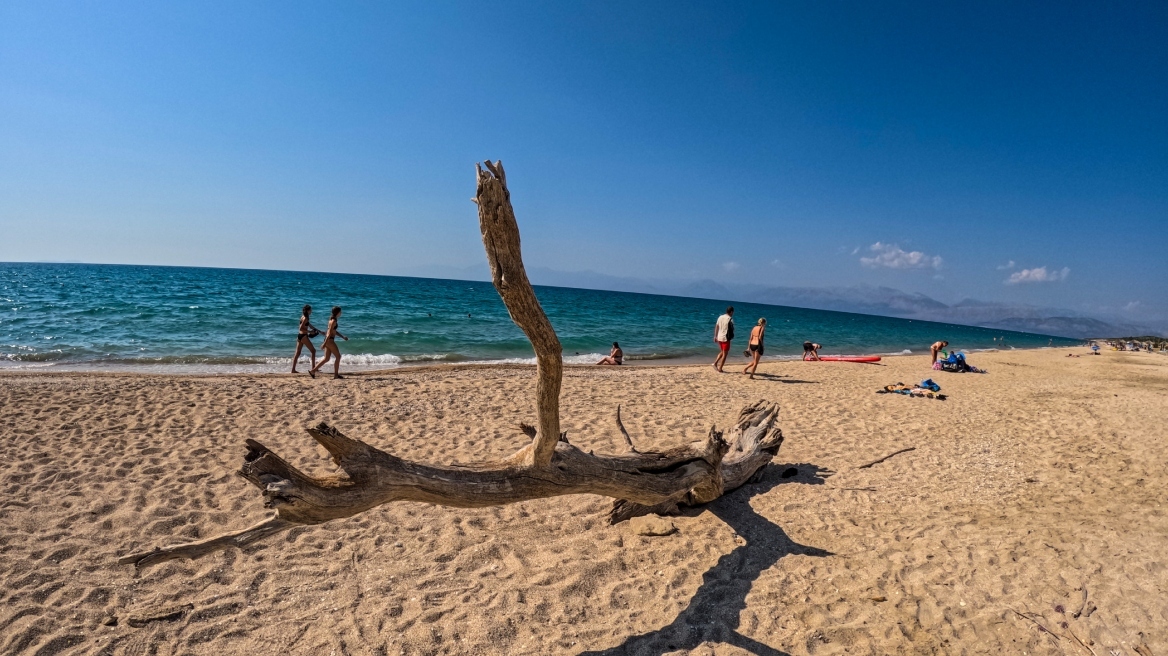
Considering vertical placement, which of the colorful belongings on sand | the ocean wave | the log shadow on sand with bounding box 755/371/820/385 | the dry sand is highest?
the colorful belongings on sand

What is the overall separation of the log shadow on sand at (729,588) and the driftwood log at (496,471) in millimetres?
691

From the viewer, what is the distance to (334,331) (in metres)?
11.9

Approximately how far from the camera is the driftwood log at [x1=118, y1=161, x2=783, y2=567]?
8.09 feet

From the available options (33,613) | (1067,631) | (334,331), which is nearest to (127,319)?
(334,331)

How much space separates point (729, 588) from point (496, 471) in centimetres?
210

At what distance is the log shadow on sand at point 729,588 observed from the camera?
338 centimetres

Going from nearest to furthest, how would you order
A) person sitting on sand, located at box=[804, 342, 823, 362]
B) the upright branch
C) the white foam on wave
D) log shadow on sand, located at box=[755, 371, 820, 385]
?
1. the upright branch
2. log shadow on sand, located at box=[755, 371, 820, 385]
3. the white foam on wave
4. person sitting on sand, located at box=[804, 342, 823, 362]

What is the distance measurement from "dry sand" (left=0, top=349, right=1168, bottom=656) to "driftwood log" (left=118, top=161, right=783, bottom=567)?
0.81 meters

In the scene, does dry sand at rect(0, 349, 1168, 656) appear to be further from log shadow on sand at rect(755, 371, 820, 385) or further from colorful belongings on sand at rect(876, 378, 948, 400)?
log shadow on sand at rect(755, 371, 820, 385)

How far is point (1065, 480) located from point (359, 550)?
7.99 m

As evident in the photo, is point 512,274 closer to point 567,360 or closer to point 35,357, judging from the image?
point 567,360

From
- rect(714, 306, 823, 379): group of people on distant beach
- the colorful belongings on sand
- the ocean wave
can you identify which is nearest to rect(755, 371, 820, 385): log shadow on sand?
rect(714, 306, 823, 379): group of people on distant beach

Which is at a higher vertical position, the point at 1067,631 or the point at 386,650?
the point at 1067,631

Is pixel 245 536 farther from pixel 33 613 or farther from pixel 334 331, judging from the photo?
pixel 334 331
